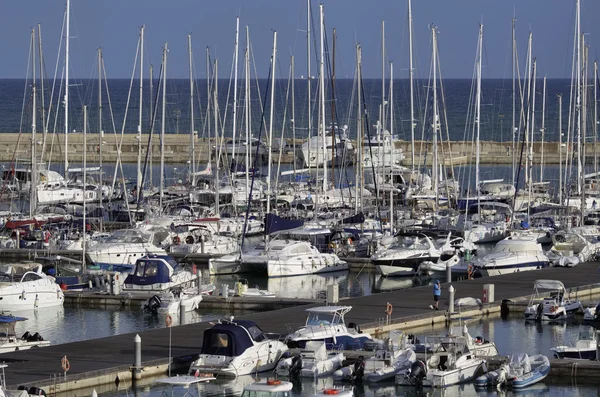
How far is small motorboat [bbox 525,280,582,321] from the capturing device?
38.6 m

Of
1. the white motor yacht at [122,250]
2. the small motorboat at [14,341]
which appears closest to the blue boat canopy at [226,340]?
the small motorboat at [14,341]

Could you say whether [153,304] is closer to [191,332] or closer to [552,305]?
[191,332]

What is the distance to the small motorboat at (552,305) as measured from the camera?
38594mm

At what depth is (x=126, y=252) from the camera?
161ft

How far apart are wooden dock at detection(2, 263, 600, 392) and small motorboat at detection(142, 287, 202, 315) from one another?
208 cm

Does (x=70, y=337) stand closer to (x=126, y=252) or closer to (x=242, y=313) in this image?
(x=242, y=313)

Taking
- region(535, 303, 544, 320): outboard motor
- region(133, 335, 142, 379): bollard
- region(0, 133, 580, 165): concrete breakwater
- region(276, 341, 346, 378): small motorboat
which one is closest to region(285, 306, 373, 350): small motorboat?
region(276, 341, 346, 378): small motorboat

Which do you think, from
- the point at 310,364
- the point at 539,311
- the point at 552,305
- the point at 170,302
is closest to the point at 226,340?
the point at 310,364

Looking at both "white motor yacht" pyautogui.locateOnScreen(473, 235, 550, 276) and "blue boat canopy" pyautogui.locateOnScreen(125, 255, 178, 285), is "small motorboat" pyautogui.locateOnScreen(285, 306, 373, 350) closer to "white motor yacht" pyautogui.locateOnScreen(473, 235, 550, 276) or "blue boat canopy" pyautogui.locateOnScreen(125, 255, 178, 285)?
"blue boat canopy" pyautogui.locateOnScreen(125, 255, 178, 285)

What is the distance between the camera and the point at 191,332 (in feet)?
114

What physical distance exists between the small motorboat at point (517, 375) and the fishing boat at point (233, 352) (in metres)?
4.73

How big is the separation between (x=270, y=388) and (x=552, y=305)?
13370 mm

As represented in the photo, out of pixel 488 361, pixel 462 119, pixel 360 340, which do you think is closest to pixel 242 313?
pixel 360 340

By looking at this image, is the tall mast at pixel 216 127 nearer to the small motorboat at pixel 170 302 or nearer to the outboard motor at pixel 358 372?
the small motorboat at pixel 170 302
